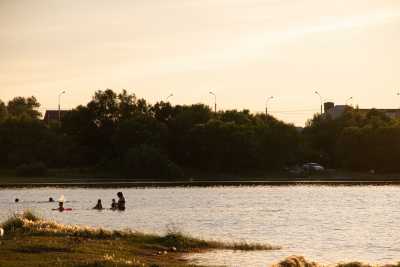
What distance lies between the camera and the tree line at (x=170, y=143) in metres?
147

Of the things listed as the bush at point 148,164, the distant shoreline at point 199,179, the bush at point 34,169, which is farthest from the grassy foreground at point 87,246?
the bush at point 34,169

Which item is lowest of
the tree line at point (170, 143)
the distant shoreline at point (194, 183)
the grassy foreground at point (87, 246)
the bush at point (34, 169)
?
the grassy foreground at point (87, 246)

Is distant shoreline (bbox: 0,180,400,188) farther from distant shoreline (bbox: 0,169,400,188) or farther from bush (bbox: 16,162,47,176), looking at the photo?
bush (bbox: 16,162,47,176)

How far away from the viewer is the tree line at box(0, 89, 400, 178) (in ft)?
481

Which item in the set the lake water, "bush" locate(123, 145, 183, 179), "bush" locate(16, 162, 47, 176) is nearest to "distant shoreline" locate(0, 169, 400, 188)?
"bush" locate(16, 162, 47, 176)

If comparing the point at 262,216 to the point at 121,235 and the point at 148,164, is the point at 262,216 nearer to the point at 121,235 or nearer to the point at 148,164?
the point at 121,235

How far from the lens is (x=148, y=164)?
14012 cm

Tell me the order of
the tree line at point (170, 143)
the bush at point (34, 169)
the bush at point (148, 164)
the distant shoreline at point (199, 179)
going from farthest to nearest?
the tree line at point (170, 143)
the bush at point (148, 164)
the bush at point (34, 169)
the distant shoreline at point (199, 179)

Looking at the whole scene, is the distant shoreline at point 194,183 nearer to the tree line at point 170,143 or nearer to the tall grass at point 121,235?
the tree line at point 170,143

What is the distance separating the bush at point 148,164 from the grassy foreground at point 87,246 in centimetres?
9001

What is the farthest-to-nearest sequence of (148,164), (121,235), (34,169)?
(148,164), (34,169), (121,235)

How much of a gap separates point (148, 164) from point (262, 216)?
66882 mm

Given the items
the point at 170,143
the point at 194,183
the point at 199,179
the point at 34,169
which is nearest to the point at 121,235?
the point at 194,183

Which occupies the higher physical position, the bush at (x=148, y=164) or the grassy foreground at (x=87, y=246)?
the bush at (x=148, y=164)
